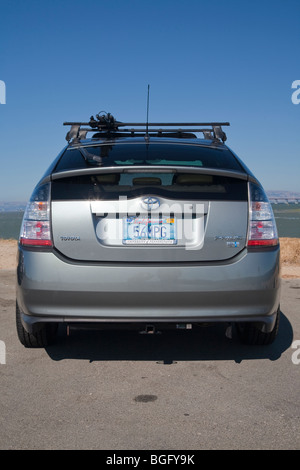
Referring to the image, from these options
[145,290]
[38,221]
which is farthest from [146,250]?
[38,221]

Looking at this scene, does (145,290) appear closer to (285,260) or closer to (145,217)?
(145,217)

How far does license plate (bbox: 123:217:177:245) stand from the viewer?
11.6ft

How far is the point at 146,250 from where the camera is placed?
3.53 m

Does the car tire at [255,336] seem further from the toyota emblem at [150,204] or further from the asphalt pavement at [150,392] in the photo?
the toyota emblem at [150,204]

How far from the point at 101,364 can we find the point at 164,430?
1345mm

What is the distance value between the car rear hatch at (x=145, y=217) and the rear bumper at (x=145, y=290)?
79 millimetres

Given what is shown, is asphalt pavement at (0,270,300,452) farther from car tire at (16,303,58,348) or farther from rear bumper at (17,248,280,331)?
rear bumper at (17,248,280,331)

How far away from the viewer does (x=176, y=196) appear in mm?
3568

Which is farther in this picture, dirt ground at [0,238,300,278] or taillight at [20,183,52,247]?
dirt ground at [0,238,300,278]

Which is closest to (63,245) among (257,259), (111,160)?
(111,160)

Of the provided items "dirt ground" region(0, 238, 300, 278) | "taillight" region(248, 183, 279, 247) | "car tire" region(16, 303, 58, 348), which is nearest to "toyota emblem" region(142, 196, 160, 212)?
"taillight" region(248, 183, 279, 247)

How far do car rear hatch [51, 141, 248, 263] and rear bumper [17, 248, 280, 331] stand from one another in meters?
0.08

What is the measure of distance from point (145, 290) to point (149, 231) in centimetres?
40

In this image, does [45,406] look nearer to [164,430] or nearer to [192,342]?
[164,430]
